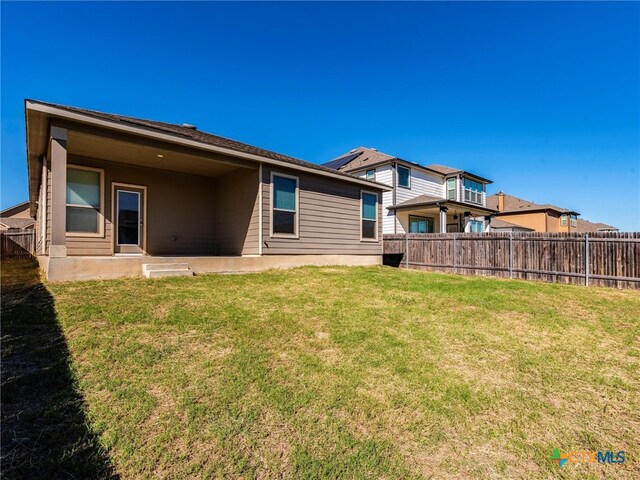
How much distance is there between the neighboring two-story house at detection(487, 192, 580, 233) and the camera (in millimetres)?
30312

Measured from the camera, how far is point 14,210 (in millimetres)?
29406

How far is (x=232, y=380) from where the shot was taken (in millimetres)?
2914

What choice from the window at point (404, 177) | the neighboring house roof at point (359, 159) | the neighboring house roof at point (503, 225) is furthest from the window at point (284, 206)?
the neighboring house roof at point (503, 225)

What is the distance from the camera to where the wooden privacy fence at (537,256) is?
8250 millimetres

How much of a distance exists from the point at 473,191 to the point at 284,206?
1866cm

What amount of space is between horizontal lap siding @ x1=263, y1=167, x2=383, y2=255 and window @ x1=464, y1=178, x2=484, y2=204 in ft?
44.3

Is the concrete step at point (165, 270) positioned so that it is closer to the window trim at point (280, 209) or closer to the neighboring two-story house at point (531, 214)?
the window trim at point (280, 209)

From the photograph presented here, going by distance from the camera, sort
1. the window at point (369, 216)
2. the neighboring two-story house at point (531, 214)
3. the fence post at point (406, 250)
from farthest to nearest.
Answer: the neighboring two-story house at point (531, 214)
the fence post at point (406, 250)
the window at point (369, 216)

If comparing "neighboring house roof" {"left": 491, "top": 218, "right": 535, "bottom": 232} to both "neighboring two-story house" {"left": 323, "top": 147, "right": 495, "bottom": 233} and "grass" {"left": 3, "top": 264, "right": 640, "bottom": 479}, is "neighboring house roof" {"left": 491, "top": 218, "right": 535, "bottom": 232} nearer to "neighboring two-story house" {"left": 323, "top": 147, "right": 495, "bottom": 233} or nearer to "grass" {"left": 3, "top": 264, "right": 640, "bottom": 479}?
"neighboring two-story house" {"left": 323, "top": 147, "right": 495, "bottom": 233}

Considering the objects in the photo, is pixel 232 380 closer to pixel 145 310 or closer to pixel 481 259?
pixel 145 310

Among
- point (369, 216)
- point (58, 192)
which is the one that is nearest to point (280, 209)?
point (369, 216)

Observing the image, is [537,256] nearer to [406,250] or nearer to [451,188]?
[406,250]

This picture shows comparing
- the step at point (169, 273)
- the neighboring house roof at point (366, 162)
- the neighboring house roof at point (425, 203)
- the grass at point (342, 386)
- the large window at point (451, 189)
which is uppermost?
the neighboring house roof at point (366, 162)

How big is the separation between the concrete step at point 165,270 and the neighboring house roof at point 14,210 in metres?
32.8
